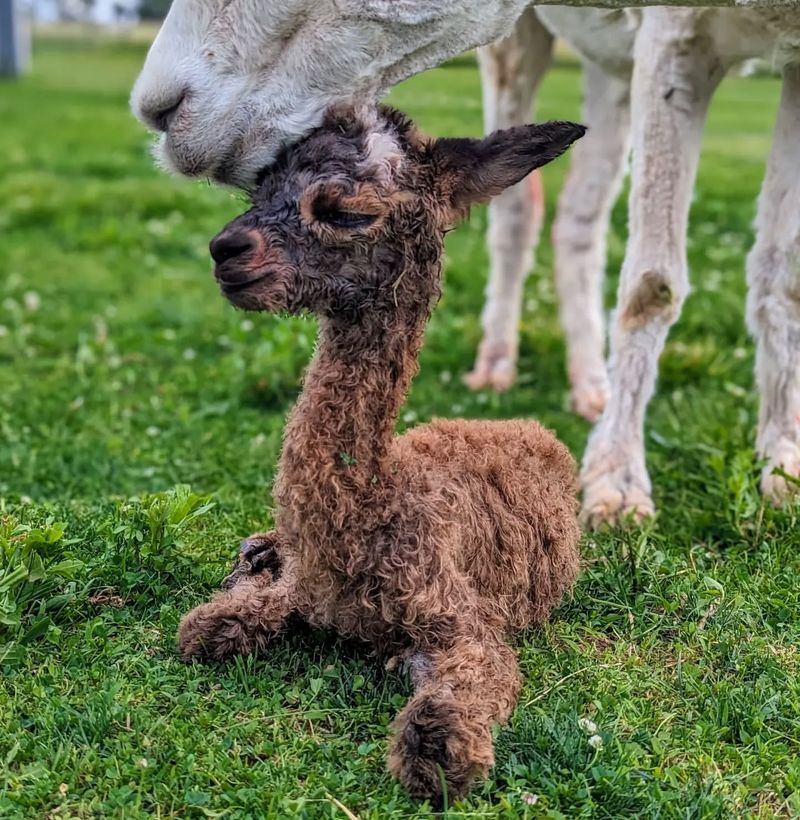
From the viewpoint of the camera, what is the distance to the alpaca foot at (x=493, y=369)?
5.57 m

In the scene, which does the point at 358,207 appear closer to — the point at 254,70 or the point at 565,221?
the point at 254,70

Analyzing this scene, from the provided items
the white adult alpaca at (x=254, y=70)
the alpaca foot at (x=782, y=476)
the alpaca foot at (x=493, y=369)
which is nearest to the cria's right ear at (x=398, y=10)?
the white adult alpaca at (x=254, y=70)

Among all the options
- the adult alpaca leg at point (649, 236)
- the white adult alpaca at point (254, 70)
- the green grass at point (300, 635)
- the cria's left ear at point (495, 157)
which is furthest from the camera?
the adult alpaca leg at point (649, 236)

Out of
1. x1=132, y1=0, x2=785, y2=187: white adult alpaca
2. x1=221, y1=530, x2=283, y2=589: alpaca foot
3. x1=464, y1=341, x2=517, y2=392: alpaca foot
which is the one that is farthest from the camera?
x1=464, y1=341, x2=517, y2=392: alpaca foot

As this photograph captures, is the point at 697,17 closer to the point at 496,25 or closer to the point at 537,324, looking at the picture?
the point at 496,25

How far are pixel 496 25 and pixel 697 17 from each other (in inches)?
39.9

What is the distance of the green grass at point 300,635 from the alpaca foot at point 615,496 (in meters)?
0.10

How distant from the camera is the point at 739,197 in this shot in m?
10.2

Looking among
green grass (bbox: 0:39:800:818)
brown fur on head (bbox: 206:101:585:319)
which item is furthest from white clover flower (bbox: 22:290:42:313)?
brown fur on head (bbox: 206:101:585:319)

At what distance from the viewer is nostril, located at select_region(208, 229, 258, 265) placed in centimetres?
234

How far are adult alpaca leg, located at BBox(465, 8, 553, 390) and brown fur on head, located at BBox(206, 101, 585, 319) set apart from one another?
10.2 feet

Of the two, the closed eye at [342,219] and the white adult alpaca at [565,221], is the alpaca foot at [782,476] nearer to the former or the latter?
the white adult alpaca at [565,221]

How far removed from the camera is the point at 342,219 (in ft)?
7.83

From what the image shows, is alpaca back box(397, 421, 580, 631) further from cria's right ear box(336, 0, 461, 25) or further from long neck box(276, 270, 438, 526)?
cria's right ear box(336, 0, 461, 25)
